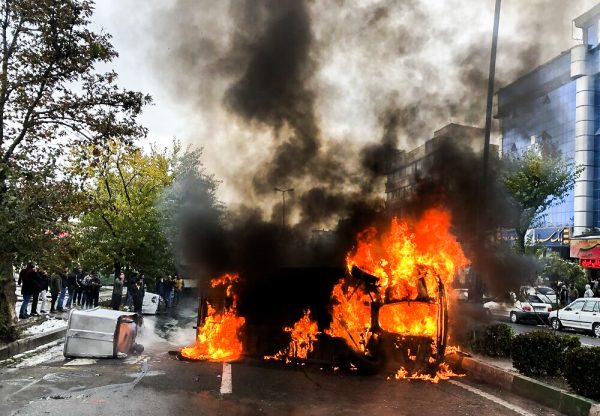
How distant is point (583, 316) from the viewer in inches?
685

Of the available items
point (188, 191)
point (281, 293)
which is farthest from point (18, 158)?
point (281, 293)

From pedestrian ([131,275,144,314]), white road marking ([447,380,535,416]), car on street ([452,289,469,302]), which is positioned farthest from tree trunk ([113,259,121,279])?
white road marking ([447,380,535,416])

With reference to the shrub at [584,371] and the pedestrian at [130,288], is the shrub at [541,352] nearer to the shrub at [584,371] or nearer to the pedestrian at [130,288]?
the shrub at [584,371]

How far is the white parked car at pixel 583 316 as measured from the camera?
16.9 m

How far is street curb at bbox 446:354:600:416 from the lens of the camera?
6.12 meters

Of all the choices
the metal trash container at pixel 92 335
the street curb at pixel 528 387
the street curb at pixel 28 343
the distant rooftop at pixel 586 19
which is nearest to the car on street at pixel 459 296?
the street curb at pixel 528 387

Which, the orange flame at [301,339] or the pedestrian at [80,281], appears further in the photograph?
the pedestrian at [80,281]

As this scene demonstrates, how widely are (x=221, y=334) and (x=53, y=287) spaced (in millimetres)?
9197

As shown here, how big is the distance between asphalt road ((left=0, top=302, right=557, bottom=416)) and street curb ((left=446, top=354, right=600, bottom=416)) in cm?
20

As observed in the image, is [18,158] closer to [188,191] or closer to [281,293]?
[188,191]

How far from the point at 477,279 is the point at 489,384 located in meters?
6.32

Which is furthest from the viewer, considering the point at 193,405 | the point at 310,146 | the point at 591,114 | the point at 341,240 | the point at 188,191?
the point at 591,114

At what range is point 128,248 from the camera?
754 inches

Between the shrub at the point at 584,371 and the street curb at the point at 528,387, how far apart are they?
138 mm
